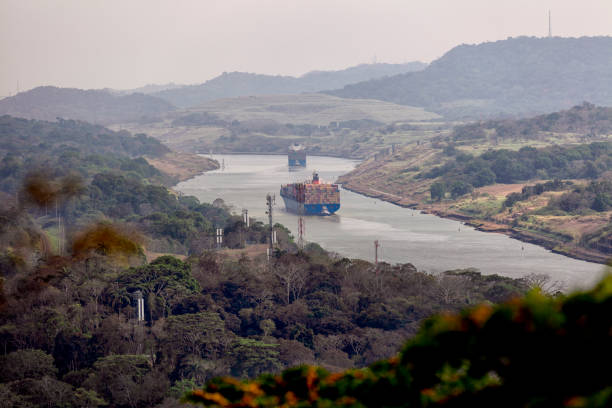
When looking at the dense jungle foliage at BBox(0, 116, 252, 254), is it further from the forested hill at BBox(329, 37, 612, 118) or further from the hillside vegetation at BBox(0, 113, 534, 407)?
the forested hill at BBox(329, 37, 612, 118)

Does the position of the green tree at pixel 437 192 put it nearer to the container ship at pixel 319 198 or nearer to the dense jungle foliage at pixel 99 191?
the container ship at pixel 319 198

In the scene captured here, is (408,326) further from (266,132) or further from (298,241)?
(266,132)

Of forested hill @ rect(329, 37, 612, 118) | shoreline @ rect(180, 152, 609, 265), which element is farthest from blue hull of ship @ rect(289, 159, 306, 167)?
forested hill @ rect(329, 37, 612, 118)

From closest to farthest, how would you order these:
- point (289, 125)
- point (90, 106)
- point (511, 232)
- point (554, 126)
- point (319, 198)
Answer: point (511, 232) → point (319, 198) → point (554, 126) → point (289, 125) → point (90, 106)

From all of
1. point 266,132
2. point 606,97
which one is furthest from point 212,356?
point 606,97

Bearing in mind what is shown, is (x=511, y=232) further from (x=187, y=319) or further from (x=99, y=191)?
(x=187, y=319)

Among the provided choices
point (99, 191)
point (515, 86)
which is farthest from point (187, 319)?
point (515, 86)

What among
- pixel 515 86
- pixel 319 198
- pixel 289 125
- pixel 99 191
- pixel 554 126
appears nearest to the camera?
pixel 99 191
